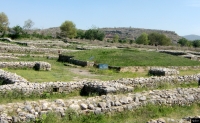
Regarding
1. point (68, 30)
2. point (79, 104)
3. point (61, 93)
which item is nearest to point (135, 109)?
point (79, 104)

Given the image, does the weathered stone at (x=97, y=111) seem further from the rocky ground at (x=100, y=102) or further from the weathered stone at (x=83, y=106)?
the weathered stone at (x=83, y=106)

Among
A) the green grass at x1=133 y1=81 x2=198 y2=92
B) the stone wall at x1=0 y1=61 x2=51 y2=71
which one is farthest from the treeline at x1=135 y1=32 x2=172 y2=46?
the green grass at x1=133 y1=81 x2=198 y2=92

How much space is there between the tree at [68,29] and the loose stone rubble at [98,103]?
65388 millimetres

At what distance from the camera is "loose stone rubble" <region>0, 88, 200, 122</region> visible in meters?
6.76

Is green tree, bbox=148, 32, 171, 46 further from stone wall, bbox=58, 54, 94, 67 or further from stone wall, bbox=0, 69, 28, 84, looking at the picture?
stone wall, bbox=0, 69, 28, 84

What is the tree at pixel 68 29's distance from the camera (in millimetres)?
74562

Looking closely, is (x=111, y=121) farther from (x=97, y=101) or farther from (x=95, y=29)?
(x=95, y=29)

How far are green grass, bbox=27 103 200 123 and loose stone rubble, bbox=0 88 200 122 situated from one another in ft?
0.38

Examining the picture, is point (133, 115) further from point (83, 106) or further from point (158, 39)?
point (158, 39)

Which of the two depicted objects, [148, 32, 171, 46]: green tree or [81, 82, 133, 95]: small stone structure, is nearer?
[81, 82, 133, 95]: small stone structure

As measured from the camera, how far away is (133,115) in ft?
27.7

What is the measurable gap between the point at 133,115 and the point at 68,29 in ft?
224

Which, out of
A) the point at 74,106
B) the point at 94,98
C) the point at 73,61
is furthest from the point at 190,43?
the point at 74,106

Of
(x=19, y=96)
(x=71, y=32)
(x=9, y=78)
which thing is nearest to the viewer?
(x=19, y=96)
